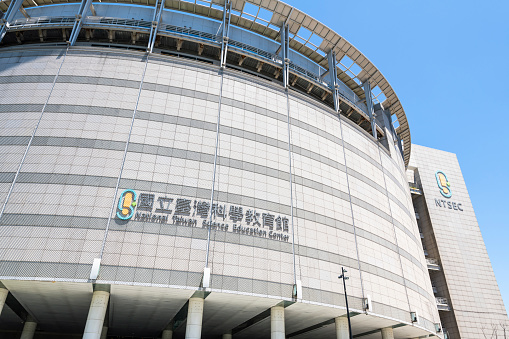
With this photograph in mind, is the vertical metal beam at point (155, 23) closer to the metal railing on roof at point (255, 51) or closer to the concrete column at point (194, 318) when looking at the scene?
the metal railing on roof at point (255, 51)

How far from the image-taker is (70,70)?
27750 millimetres

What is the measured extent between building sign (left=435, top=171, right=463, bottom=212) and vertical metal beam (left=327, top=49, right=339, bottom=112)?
33641 millimetres

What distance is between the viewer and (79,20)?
102 ft

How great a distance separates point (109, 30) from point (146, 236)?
73.9ft

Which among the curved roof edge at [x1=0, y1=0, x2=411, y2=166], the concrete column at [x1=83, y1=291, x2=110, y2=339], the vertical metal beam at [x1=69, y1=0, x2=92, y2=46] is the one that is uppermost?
the curved roof edge at [x1=0, y1=0, x2=411, y2=166]

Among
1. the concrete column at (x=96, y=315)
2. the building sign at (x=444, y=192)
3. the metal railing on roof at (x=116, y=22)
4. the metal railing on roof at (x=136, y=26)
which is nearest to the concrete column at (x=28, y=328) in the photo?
the concrete column at (x=96, y=315)

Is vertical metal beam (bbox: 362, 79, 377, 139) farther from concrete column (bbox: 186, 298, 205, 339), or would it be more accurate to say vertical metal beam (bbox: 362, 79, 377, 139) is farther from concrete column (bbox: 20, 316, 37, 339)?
concrete column (bbox: 20, 316, 37, 339)

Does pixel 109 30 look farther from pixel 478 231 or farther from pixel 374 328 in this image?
pixel 478 231

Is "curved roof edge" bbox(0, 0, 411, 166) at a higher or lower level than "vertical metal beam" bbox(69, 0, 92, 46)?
higher

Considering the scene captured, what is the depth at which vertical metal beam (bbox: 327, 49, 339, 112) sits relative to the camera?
1441 inches

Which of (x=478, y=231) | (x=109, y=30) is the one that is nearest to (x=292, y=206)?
(x=109, y=30)

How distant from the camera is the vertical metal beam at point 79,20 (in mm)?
29641

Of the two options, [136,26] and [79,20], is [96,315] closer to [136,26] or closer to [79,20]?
[136,26]

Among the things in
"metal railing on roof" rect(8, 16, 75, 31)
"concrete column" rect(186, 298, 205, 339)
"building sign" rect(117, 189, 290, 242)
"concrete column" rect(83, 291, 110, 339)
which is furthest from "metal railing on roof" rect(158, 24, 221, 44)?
"concrete column" rect(83, 291, 110, 339)
